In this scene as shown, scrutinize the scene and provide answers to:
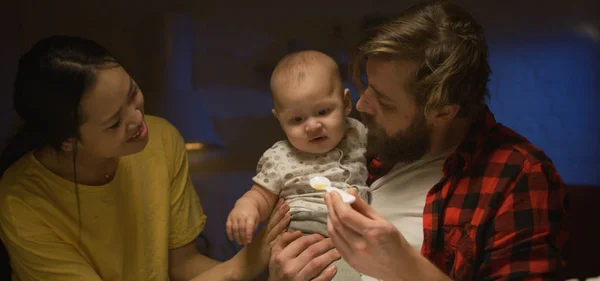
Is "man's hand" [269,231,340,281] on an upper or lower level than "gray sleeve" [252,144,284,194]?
lower

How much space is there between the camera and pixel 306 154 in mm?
1485

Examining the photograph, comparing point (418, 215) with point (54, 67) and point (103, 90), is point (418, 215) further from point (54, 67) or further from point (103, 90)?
point (54, 67)

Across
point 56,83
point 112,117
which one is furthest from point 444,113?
point 56,83

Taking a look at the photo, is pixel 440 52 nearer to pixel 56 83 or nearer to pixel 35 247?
pixel 56 83

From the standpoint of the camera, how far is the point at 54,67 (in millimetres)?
1257

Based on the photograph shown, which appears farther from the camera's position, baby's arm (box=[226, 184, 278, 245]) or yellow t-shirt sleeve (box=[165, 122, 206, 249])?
yellow t-shirt sleeve (box=[165, 122, 206, 249])

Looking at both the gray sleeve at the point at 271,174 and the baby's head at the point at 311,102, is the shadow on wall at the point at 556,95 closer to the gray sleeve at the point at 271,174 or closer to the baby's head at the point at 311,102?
the baby's head at the point at 311,102

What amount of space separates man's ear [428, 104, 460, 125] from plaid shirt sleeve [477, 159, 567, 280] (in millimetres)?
214

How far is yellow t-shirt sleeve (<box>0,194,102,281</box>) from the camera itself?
1344 mm

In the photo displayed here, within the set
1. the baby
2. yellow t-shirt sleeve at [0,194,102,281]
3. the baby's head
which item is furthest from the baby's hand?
yellow t-shirt sleeve at [0,194,102,281]

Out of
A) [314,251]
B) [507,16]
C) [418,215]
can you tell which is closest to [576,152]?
[507,16]

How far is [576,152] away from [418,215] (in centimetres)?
70

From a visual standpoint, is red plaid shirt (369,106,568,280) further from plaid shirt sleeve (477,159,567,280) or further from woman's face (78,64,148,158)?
woman's face (78,64,148,158)

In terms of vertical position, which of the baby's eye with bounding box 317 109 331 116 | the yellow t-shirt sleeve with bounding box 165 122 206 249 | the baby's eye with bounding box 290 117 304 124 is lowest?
the yellow t-shirt sleeve with bounding box 165 122 206 249
